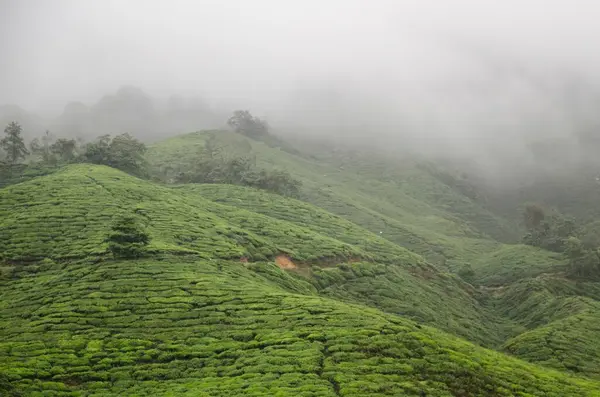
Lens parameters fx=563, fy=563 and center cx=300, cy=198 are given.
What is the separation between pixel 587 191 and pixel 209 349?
177m

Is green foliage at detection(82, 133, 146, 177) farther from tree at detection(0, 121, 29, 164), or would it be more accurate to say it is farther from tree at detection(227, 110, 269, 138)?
tree at detection(227, 110, 269, 138)

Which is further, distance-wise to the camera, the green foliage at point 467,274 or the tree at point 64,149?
the tree at point 64,149

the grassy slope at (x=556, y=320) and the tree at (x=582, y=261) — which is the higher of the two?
the tree at (x=582, y=261)

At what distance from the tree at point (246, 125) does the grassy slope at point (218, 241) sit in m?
103

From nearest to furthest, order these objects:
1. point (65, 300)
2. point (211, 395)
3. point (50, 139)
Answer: point (211, 395) < point (65, 300) < point (50, 139)

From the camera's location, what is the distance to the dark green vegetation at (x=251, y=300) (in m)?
39.9

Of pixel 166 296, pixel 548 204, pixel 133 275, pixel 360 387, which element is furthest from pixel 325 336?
pixel 548 204

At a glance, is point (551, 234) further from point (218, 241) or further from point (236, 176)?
point (218, 241)

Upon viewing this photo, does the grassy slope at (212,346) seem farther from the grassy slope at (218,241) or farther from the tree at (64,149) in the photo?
the tree at (64,149)

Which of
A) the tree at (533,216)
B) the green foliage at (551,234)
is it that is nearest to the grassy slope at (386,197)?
the tree at (533,216)

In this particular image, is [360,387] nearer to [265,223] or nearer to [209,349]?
[209,349]

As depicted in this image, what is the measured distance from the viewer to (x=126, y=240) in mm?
56969

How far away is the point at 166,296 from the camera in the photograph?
166 ft

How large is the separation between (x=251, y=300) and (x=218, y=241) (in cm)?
1843
